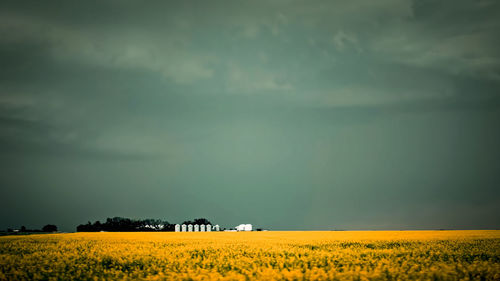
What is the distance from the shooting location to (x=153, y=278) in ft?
47.3

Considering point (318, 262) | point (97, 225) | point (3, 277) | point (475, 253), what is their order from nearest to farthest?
point (3, 277), point (318, 262), point (475, 253), point (97, 225)

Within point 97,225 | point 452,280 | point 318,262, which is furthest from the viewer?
point 97,225

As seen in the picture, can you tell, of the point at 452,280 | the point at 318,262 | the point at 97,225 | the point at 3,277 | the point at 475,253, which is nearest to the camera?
the point at 452,280

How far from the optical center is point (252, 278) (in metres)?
14.3

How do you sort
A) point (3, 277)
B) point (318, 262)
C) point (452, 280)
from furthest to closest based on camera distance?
point (318, 262), point (3, 277), point (452, 280)

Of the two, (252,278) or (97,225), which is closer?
(252,278)

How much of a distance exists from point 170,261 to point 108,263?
11.4ft

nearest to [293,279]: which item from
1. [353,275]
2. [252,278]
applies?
[252,278]

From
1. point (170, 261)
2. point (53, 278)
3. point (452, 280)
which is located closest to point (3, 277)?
point (53, 278)

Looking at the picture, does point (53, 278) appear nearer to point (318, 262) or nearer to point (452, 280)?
→ point (318, 262)

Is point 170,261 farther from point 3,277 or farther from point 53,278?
point 3,277

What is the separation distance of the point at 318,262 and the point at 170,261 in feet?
25.7

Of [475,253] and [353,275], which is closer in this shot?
[353,275]

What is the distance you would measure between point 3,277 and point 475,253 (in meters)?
27.0
